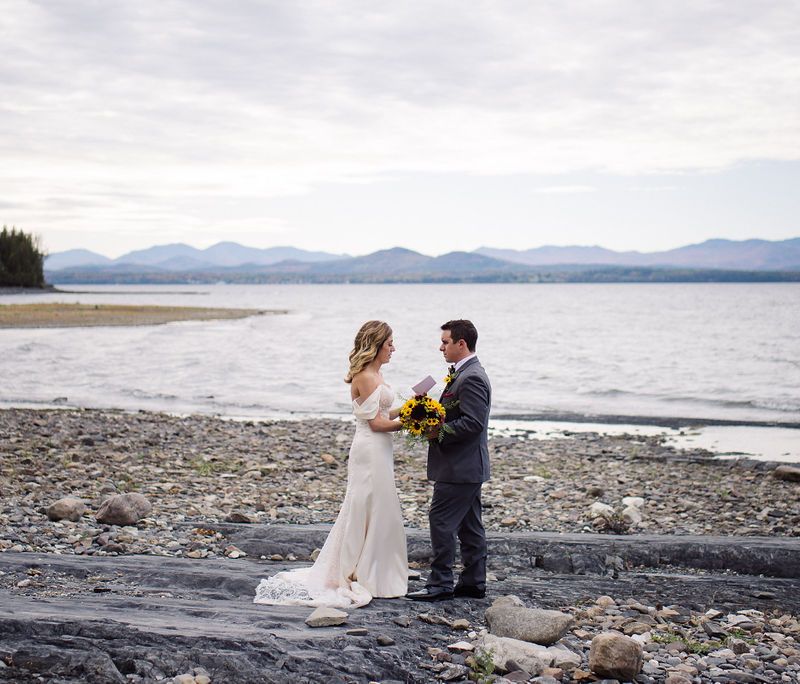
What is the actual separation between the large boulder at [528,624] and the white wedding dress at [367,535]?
119cm

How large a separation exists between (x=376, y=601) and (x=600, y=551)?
3491 millimetres

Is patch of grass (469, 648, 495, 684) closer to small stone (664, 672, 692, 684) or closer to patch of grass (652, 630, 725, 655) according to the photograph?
small stone (664, 672, 692, 684)

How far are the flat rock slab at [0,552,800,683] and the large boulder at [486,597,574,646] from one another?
0.33 m

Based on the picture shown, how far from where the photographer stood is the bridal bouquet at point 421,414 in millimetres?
8078

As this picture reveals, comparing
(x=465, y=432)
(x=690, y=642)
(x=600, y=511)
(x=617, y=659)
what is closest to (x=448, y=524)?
(x=465, y=432)

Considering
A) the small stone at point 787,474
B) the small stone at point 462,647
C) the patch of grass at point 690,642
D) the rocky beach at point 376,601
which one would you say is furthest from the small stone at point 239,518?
the small stone at point 787,474

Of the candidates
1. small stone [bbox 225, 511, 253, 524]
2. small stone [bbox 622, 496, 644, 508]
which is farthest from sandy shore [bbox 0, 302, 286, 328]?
small stone [bbox 622, 496, 644, 508]

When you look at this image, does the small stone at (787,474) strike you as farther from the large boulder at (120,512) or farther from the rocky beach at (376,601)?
the large boulder at (120,512)

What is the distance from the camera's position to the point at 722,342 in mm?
67438

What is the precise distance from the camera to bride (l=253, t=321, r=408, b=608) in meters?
8.45

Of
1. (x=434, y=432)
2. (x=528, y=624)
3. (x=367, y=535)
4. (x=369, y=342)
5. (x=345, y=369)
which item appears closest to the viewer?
(x=528, y=624)

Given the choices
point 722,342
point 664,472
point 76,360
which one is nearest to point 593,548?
point 664,472

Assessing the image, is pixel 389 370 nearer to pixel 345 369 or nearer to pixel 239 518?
pixel 345 369

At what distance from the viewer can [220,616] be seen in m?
7.40
